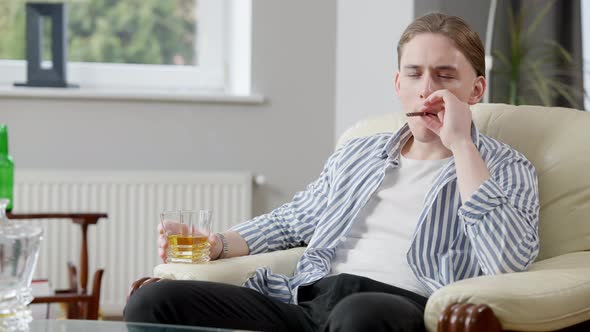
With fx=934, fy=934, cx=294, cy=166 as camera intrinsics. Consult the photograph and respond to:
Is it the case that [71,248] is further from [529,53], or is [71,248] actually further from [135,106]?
[529,53]

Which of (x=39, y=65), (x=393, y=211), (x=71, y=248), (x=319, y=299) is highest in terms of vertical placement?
(x=39, y=65)

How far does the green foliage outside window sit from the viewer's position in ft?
12.7

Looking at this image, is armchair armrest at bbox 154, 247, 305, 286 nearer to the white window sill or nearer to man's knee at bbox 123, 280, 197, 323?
man's knee at bbox 123, 280, 197, 323

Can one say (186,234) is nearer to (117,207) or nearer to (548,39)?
(117,207)

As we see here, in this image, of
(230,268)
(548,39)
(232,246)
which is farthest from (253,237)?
(548,39)

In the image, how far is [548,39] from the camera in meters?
3.67

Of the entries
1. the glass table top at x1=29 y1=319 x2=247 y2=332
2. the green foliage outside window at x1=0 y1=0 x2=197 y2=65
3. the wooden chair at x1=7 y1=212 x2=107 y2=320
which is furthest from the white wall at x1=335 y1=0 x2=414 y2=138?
the glass table top at x1=29 y1=319 x2=247 y2=332

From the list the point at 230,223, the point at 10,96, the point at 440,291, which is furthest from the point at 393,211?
the point at 10,96

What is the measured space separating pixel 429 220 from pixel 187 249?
492 millimetres

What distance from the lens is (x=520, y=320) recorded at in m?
1.53

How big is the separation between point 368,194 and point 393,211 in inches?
2.8

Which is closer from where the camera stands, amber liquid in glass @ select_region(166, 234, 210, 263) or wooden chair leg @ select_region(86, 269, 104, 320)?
amber liquid in glass @ select_region(166, 234, 210, 263)

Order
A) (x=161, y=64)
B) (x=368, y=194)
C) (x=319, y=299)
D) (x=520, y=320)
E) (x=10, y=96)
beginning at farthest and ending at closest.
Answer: (x=161, y=64) < (x=10, y=96) < (x=368, y=194) < (x=319, y=299) < (x=520, y=320)

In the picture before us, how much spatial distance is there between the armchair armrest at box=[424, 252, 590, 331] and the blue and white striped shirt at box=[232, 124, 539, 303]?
0.34 ft
